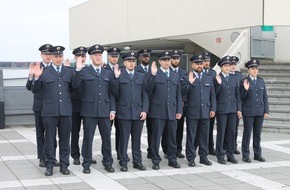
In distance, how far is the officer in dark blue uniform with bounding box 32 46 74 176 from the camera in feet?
21.4

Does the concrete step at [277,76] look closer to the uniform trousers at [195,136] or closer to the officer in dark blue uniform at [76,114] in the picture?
the uniform trousers at [195,136]

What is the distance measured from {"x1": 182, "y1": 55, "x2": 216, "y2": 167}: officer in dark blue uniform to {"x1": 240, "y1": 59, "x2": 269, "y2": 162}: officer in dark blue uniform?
0.66 metres

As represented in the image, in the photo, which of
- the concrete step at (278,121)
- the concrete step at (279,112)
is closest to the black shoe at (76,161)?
the concrete step at (278,121)

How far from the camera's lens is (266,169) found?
725cm

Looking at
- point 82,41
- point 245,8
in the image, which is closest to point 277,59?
point 245,8

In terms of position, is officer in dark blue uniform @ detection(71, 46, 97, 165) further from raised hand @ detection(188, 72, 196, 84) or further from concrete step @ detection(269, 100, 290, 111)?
concrete step @ detection(269, 100, 290, 111)

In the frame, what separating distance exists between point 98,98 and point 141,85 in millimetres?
695

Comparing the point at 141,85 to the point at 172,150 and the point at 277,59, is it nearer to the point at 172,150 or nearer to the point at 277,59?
the point at 172,150

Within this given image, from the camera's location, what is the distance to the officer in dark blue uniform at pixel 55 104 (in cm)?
651

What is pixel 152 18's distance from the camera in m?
20.3

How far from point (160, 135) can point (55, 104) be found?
5.61 feet

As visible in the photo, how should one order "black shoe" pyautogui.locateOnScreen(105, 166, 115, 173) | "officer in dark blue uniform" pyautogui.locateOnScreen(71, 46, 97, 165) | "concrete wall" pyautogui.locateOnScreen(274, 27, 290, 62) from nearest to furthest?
"black shoe" pyautogui.locateOnScreen(105, 166, 115, 173) < "officer in dark blue uniform" pyautogui.locateOnScreen(71, 46, 97, 165) < "concrete wall" pyautogui.locateOnScreen(274, 27, 290, 62)

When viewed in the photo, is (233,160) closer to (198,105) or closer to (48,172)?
(198,105)

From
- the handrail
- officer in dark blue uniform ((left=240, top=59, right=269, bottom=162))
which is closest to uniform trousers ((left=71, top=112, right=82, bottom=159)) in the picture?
officer in dark blue uniform ((left=240, top=59, right=269, bottom=162))
